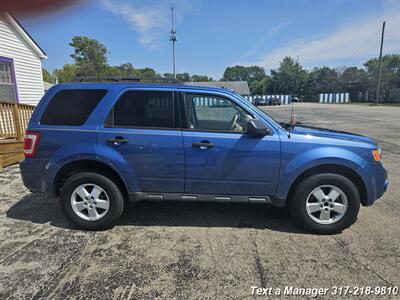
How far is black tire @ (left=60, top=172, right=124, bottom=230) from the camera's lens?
3389mm

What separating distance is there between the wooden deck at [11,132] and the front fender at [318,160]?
6781mm

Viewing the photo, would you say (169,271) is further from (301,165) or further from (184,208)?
(301,165)

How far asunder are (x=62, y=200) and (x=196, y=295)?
7.37 ft

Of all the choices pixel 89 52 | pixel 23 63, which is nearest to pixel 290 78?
pixel 89 52

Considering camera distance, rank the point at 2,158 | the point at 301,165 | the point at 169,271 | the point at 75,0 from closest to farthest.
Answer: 1. the point at 75,0
2. the point at 169,271
3. the point at 301,165
4. the point at 2,158

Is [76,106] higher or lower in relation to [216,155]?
higher

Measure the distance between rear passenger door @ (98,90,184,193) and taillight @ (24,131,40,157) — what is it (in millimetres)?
865

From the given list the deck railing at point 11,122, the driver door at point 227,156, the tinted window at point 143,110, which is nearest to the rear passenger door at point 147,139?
the tinted window at point 143,110

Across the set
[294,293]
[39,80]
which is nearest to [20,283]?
[294,293]

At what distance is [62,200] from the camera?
11.3 ft

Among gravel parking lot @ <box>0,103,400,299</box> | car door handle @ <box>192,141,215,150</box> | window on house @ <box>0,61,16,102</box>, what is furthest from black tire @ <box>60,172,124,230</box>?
window on house @ <box>0,61,16,102</box>

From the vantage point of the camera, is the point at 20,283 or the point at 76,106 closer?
the point at 20,283

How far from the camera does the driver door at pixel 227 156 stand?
10.6 ft

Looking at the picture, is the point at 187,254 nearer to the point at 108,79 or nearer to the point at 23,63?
the point at 108,79
